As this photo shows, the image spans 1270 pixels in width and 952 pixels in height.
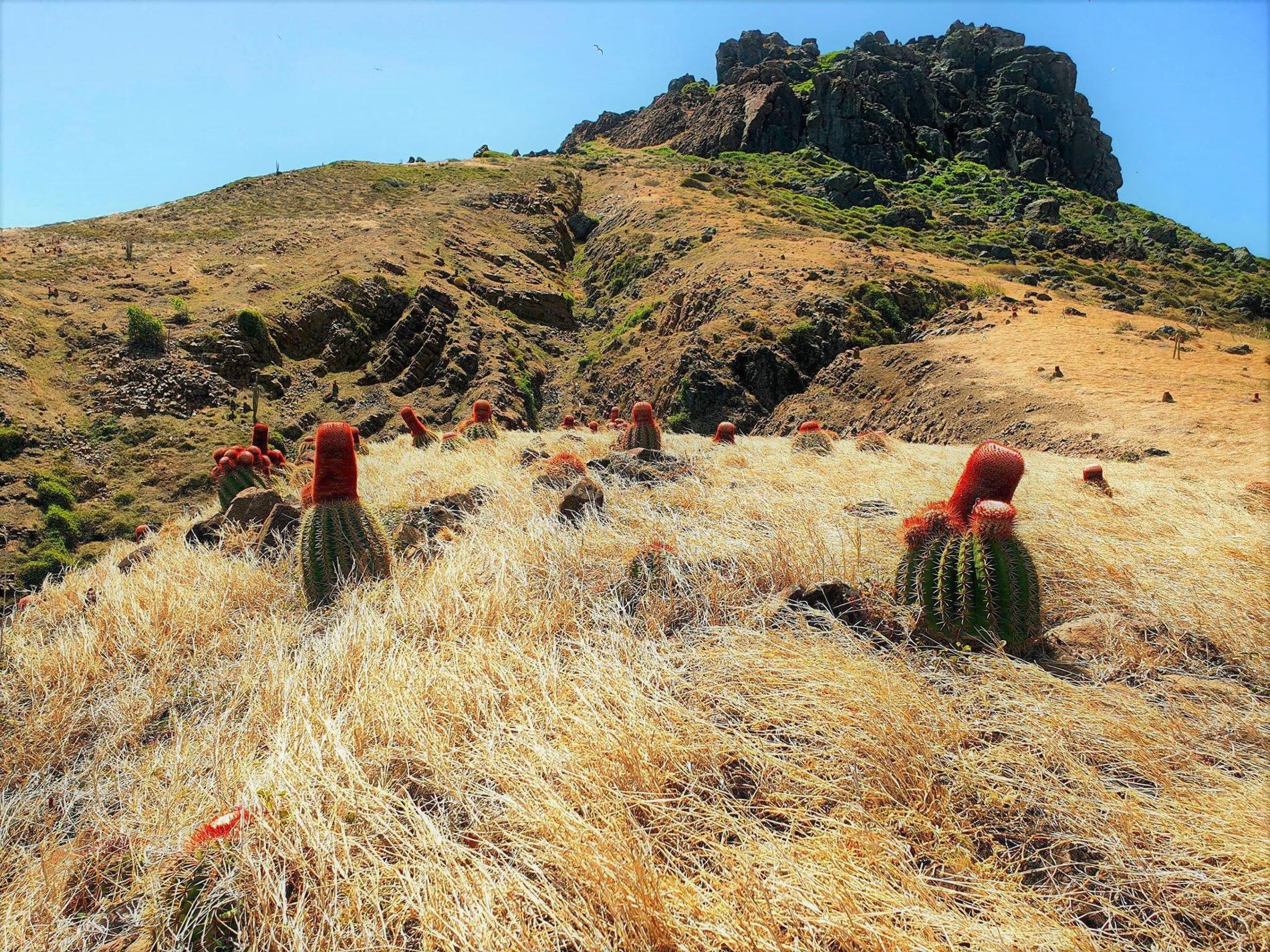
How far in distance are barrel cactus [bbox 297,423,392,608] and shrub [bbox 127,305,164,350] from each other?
1894 centimetres

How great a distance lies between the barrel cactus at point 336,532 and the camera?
12.5 feet

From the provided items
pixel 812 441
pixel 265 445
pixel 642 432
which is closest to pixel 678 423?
pixel 812 441

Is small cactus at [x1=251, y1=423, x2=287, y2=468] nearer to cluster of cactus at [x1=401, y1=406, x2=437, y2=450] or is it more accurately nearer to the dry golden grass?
cluster of cactus at [x1=401, y1=406, x2=437, y2=450]

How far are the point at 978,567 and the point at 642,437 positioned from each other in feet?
17.3

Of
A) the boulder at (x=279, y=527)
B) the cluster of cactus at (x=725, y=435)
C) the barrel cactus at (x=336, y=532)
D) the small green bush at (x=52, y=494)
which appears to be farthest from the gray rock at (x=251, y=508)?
the small green bush at (x=52, y=494)

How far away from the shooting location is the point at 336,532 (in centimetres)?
391

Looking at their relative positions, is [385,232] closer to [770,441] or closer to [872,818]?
[770,441]

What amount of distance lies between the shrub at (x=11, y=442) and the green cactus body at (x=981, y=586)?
756 inches

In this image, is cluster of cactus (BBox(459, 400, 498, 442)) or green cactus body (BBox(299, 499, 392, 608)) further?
cluster of cactus (BBox(459, 400, 498, 442))

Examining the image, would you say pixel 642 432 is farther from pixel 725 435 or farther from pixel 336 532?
pixel 336 532

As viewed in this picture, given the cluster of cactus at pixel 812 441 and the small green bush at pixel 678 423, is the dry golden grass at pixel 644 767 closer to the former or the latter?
the cluster of cactus at pixel 812 441

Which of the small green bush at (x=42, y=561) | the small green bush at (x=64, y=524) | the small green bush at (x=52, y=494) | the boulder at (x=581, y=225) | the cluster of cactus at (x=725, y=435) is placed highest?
the boulder at (x=581, y=225)

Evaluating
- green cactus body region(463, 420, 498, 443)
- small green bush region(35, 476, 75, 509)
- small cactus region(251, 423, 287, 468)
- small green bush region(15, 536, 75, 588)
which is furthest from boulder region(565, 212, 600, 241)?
small cactus region(251, 423, 287, 468)

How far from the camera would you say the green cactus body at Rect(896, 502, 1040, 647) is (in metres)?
2.86
